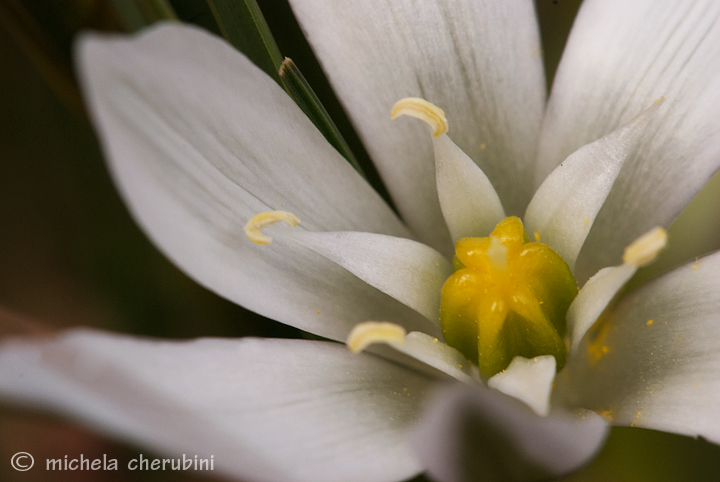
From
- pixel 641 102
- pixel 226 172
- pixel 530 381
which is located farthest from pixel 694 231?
pixel 226 172

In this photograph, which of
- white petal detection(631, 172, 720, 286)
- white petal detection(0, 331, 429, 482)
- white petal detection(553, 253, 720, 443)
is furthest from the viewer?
white petal detection(631, 172, 720, 286)

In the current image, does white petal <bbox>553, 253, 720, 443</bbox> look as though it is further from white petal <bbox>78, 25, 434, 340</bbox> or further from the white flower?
white petal <bbox>78, 25, 434, 340</bbox>

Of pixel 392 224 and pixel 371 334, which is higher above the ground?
pixel 392 224

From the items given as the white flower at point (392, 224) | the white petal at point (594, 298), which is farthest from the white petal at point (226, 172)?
the white petal at point (594, 298)

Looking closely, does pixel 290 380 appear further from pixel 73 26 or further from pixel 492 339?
pixel 73 26

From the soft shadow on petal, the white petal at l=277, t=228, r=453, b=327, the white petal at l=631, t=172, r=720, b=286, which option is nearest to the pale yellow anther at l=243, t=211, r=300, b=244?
the white petal at l=277, t=228, r=453, b=327

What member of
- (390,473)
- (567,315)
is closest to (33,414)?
(390,473)

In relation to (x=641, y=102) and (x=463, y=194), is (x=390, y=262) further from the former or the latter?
(x=641, y=102)
